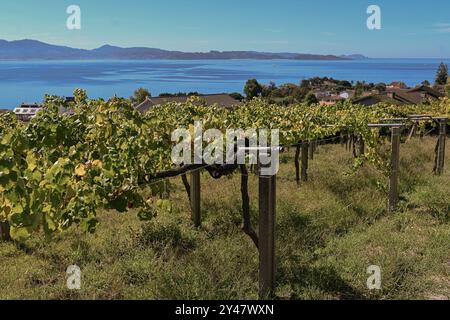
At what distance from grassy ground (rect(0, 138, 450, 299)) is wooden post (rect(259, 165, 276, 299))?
0.15m

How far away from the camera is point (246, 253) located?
443 cm

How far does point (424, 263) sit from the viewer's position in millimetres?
4410

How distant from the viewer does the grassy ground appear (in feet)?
Answer: 12.5

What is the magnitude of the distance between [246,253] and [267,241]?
81cm

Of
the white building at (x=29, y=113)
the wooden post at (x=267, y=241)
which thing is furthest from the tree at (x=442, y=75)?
the wooden post at (x=267, y=241)

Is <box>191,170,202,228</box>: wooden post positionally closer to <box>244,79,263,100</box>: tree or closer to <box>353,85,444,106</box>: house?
<box>353,85,444,106</box>: house

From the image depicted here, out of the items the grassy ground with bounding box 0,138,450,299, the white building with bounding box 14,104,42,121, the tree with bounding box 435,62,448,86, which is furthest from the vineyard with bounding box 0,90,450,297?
the tree with bounding box 435,62,448,86

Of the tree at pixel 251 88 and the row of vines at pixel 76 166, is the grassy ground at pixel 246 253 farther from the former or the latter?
the tree at pixel 251 88

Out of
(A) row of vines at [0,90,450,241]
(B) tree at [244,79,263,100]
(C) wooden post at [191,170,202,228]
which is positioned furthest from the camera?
(B) tree at [244,79,263,100]

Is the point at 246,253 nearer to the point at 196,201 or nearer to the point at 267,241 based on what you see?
the point at 267,241

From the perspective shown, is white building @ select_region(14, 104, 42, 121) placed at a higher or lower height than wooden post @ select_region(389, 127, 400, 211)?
higher

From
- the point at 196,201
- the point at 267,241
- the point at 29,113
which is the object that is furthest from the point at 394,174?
the point at 29,113
